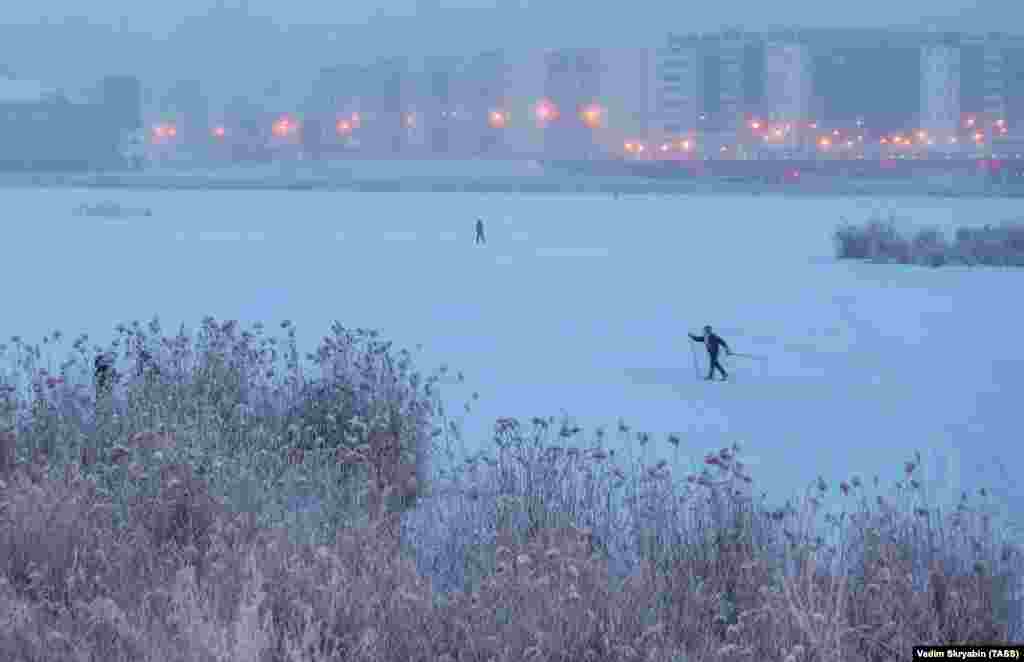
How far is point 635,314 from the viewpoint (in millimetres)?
18875

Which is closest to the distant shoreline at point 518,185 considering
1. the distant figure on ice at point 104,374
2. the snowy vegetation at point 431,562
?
the distant figure on ice at point 104,374

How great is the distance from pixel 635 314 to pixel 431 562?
40.7 feet

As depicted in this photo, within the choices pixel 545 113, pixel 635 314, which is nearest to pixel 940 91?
pixel 545 113

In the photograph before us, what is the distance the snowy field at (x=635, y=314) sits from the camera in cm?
1098

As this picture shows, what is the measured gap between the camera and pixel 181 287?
836 inches

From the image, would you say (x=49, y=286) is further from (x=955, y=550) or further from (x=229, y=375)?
(x=955, y=550)

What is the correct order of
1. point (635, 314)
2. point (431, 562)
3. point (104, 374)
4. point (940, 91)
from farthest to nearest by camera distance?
point (940, 91)
point (635, 314)
point (104, 374)
point (431, 562)

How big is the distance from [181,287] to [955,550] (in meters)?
16.5

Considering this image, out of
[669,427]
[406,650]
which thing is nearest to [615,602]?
[406,650]

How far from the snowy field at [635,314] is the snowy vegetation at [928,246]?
3.04 feet

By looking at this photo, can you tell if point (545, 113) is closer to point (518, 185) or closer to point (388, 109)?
point (518, 185)

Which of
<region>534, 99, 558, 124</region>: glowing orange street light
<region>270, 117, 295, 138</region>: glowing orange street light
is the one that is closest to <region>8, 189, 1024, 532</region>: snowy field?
<region>534, 99, 558, 124</region>: glowing orange street light

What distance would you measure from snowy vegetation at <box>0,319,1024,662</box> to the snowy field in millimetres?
1966

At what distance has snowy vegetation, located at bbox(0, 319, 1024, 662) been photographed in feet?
16.8
